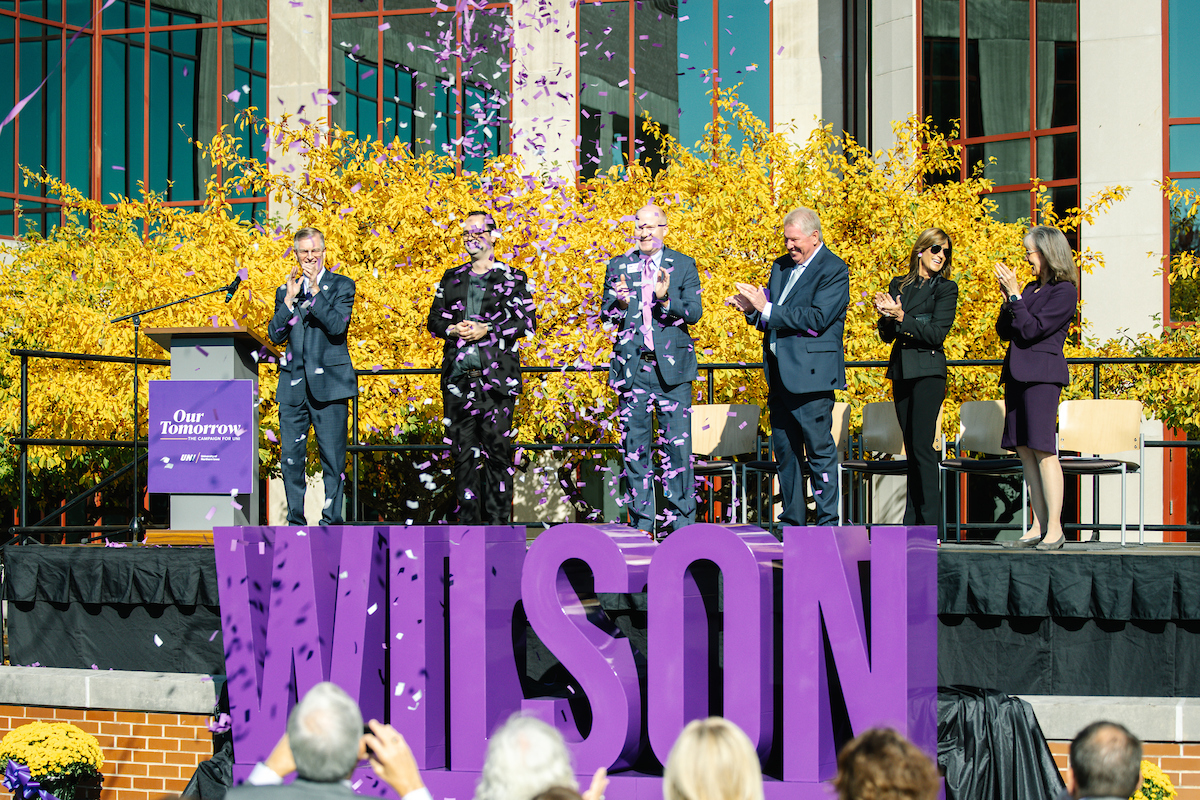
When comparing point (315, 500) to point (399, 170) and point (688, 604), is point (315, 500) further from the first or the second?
point (688, 604)

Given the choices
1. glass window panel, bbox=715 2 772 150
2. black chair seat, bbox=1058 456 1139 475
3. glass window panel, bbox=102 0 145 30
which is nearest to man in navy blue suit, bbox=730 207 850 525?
black chair seat, bbox=1058 456 1139 475

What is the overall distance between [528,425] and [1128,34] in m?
10.9

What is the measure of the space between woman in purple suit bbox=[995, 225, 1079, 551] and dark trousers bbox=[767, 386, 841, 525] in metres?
1.11

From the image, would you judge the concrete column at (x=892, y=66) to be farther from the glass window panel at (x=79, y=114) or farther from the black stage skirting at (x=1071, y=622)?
the glass window panel at (x=79, y=114)

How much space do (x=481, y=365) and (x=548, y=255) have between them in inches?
213

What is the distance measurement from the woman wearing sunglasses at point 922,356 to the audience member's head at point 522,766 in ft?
13.3

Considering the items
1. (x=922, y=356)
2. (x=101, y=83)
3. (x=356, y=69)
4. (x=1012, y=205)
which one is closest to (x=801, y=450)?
(x=922, y=356)

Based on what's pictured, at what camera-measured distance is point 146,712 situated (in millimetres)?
6586

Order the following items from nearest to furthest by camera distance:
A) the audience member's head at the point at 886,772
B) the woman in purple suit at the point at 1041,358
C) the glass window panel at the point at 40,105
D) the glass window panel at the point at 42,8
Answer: the audience member's head at the point at 886,772
the woman in purple suit at the point at 1041,358
the glass window panel at the point at 40,105
the glass window panel at the point at 42,8

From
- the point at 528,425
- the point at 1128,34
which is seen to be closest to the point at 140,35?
the point at 528,425

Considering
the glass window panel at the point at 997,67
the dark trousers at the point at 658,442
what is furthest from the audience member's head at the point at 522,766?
the glass window panel at the point at 997,67

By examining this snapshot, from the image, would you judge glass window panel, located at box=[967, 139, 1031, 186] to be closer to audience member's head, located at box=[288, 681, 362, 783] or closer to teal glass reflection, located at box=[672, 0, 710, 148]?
teal glass reflection, located at box=[672, 0, 710, 148]

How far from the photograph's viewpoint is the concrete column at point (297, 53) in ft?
70.1

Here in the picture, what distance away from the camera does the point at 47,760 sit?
20.0 feet
